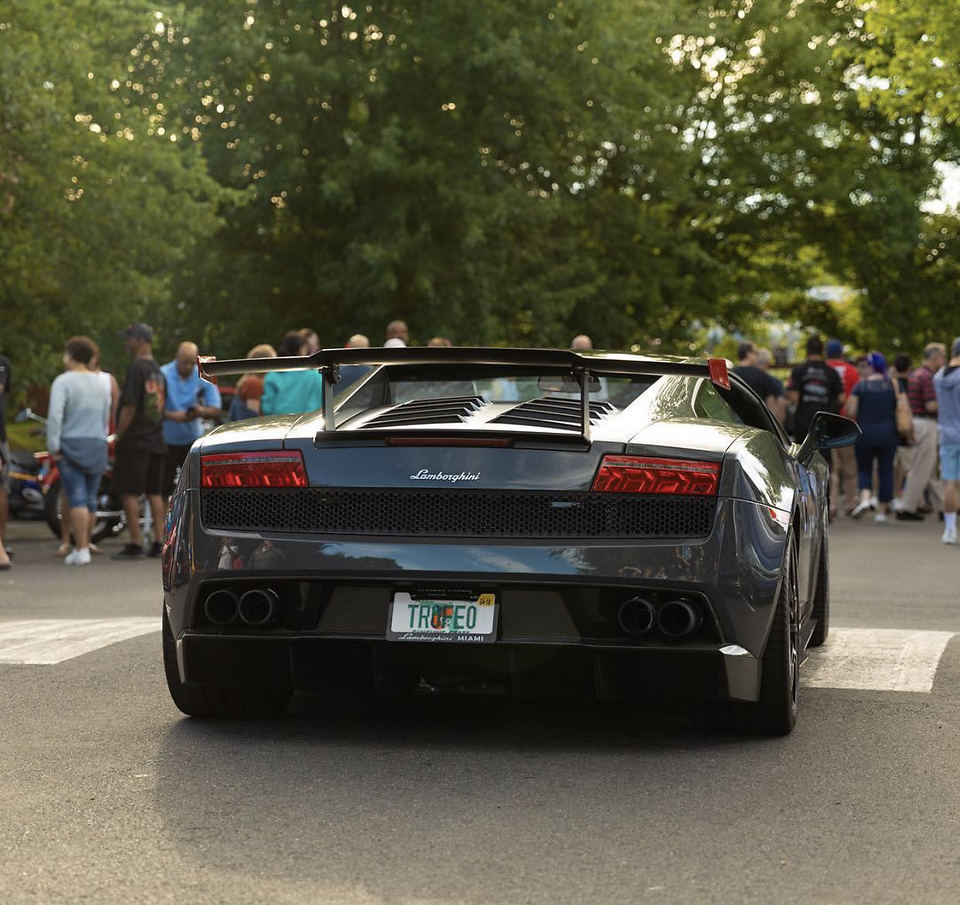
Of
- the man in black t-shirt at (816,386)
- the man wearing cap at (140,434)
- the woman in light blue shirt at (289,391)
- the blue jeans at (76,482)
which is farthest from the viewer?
the man in black t-shirt at (816,386)

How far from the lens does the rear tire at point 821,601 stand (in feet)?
25.8

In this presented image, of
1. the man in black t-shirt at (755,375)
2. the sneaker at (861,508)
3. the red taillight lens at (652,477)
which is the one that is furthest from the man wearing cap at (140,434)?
the red taillight lens at (652,477)

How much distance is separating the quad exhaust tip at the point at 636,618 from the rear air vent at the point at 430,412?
32.7 inches

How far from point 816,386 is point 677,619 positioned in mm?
14692

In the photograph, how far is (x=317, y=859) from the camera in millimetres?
4332

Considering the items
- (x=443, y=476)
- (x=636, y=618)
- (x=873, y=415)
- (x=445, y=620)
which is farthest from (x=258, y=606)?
(x=873, y=415)

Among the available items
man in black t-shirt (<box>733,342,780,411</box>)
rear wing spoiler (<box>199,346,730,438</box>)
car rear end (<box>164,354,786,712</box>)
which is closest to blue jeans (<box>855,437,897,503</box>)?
man in black t-shirt (<box>733,342,780,411</box>)

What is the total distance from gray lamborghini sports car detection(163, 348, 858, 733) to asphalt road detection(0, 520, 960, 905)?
26 cm

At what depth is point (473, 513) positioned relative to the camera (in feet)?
18.2

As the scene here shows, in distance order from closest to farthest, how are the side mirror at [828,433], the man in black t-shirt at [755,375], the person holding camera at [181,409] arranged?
the side mirror at [828,433] < the person holding camera at [181,409] < the man in black t-shirt at [755,375]

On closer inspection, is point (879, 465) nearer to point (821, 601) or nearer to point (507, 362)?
point (821, 601)

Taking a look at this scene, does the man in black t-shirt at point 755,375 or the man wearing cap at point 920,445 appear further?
the man wearing cap at point 920,445

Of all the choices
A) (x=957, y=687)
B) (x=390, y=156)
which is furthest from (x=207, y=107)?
(x=957, y=687)

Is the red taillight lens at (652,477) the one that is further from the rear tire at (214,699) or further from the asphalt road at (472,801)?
the rear tire at (214,699)
